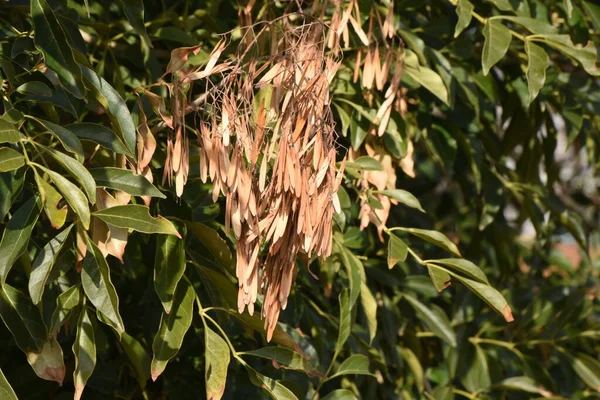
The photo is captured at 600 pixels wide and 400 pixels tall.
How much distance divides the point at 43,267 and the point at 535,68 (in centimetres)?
74

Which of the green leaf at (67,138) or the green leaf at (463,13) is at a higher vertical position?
the green leaf at (67,138)

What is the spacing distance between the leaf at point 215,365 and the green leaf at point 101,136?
238 mm

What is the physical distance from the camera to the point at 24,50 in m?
1.01

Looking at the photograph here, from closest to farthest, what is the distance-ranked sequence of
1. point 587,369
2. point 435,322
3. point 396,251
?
1. point 396,251
2. point 435,322
3. point 587,369

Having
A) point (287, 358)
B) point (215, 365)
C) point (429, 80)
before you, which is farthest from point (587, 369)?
point (215, 365)

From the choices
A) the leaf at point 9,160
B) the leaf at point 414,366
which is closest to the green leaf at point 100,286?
the leaf at point 9,160

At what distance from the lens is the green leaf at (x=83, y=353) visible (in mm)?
956

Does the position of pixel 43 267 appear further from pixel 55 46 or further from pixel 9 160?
pixel 55 46

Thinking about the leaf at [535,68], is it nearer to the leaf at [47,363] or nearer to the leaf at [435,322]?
the leaf at [435,322]

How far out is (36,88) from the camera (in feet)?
3.22

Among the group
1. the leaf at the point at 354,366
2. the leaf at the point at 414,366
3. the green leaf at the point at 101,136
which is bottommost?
the leaf at the point at 414,366

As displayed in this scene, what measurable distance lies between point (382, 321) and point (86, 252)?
685mm

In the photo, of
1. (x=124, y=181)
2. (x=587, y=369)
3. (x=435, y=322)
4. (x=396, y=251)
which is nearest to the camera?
(x=124, y=181)

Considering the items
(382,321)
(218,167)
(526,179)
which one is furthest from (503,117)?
(218,167)
